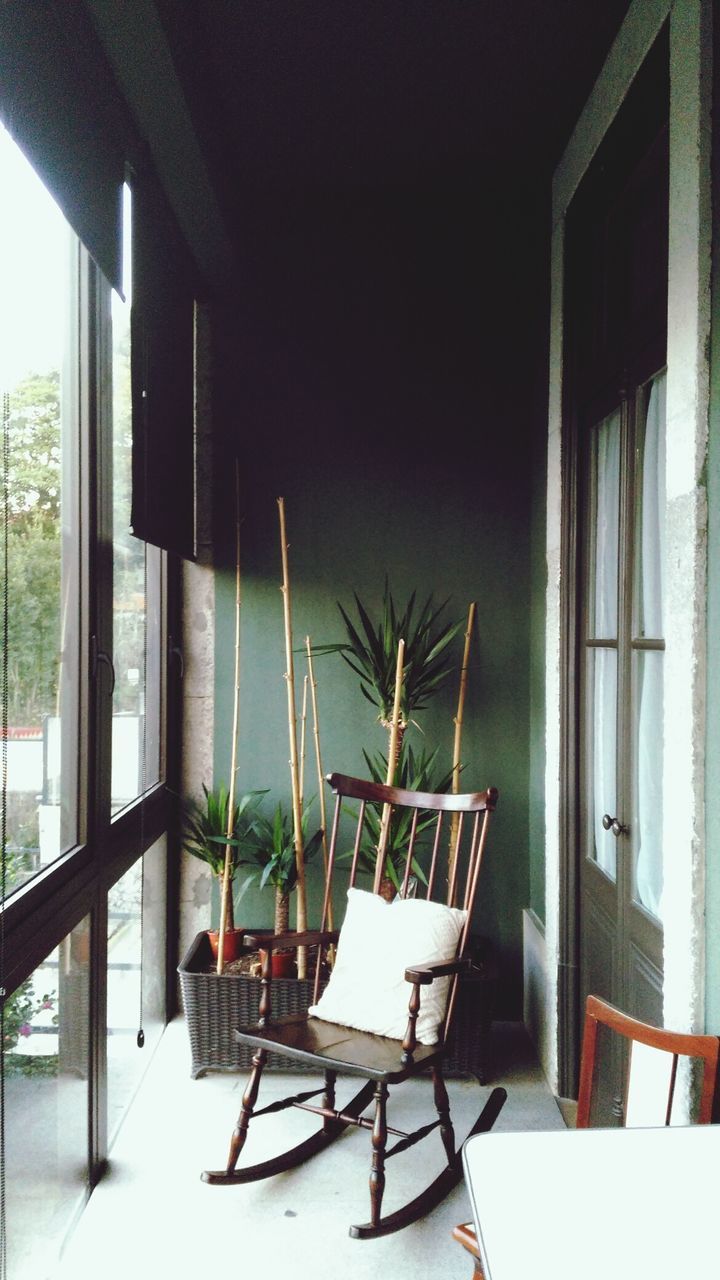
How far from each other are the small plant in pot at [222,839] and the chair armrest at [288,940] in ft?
2.05

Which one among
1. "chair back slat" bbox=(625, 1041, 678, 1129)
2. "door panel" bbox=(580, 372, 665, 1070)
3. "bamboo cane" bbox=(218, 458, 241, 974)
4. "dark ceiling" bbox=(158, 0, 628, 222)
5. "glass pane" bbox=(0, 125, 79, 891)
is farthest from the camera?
"bamboo cane" bbox=(218, 458, 241, 974)

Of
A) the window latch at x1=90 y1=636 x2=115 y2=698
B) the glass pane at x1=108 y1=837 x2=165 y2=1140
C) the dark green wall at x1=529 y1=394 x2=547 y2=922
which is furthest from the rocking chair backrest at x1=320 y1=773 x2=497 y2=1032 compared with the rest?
the window latch at x1=90 y1=636 x2=115 y2=698

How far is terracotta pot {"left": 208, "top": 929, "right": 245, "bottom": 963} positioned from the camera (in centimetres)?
328

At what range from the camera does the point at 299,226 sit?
365 centimetres

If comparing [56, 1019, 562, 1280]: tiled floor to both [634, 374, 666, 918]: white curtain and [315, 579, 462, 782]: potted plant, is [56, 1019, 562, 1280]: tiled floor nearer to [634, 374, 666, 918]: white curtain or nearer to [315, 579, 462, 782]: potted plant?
[634, 374, 666, 918]: white curtain

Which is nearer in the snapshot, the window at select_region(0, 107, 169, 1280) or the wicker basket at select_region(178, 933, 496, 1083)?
the window at select_region(0, 107, 169, 1280)

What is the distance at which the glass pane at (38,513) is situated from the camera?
5.84 ft

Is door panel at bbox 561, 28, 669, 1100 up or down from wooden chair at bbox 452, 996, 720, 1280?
up

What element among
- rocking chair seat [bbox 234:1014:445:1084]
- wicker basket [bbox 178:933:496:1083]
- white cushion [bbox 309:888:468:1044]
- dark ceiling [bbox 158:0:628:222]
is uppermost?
dark ceiling [bbox 158:0:628:222]

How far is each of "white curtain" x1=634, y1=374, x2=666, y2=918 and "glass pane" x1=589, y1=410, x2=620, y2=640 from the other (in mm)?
276

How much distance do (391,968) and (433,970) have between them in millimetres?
310

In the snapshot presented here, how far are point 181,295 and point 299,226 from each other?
0.69m

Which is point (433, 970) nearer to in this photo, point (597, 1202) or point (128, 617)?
point (597, 1202)

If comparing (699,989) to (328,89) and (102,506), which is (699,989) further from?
(328,89)
